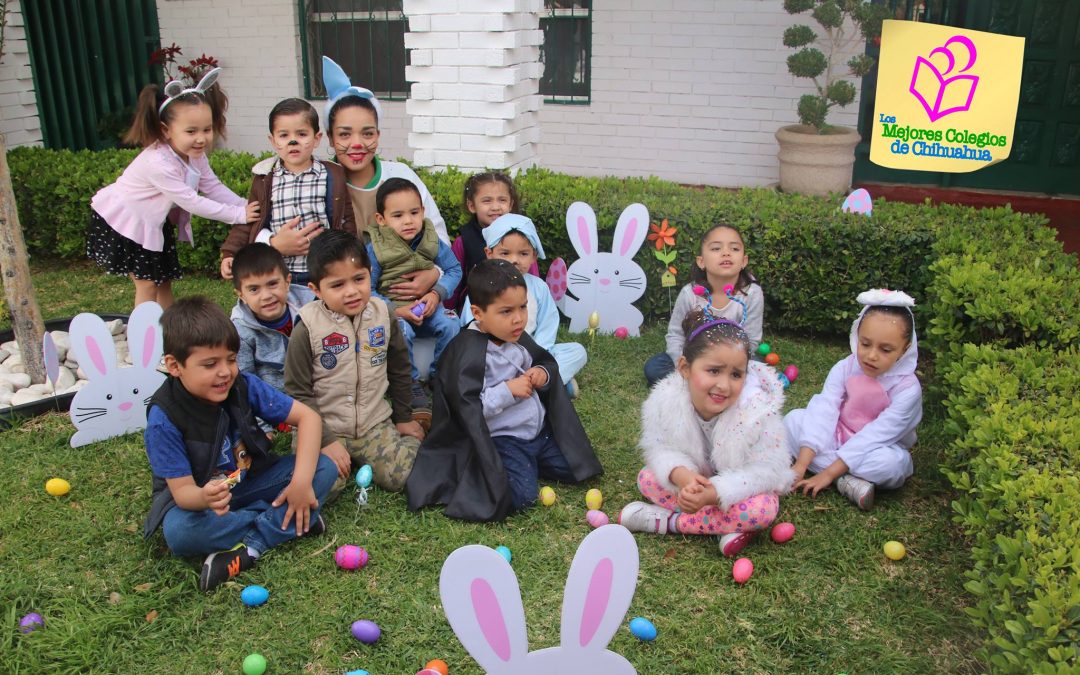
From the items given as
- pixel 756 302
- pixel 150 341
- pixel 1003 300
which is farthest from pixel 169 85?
pixel 1003 300

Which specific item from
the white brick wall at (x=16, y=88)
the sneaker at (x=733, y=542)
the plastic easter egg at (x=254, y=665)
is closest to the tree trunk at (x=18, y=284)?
the plastic easter egg at (x=254, y=665)

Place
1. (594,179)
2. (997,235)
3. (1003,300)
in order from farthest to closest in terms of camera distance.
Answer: (594,179), (997,235), (1003,300)

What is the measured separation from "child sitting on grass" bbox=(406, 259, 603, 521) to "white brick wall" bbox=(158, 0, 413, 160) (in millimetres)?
6880

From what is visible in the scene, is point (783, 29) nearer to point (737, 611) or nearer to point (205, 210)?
point (205, 210)

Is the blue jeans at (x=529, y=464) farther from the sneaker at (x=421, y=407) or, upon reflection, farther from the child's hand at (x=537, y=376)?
the sneaker at (x=421, y=407)

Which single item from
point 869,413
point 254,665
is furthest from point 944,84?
point 254,665

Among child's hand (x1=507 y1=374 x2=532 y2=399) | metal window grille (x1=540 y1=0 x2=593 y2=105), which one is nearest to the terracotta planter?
metal window grille (x1=540 y1=0 x2=593 y2=105)

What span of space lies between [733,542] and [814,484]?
A: 684 mm

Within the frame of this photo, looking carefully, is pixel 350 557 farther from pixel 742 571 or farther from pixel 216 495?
pixel 742 571

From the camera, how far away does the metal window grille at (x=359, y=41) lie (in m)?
10.1

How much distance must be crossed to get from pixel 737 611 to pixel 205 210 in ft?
11.2

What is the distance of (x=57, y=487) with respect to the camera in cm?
381

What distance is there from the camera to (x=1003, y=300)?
404 cm

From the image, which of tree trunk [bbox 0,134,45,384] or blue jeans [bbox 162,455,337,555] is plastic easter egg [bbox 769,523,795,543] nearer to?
blue jeans [bbox 162,455,337,555]
